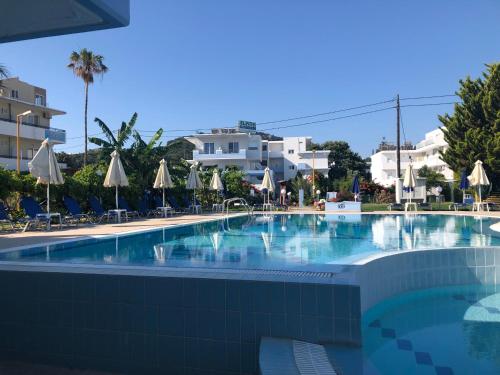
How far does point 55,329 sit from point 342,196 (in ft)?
83.6

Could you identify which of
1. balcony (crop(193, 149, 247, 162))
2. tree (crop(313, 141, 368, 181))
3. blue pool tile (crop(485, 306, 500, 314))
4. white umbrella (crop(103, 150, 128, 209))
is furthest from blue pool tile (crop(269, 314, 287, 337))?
tree (crop(313, 141, 368, 181))

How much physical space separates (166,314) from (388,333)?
3020mm

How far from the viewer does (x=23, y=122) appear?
1506 inches

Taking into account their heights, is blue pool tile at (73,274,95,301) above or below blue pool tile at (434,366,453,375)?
above

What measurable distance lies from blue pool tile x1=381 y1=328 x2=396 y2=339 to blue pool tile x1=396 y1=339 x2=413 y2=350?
14cm

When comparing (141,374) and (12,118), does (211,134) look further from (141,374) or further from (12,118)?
(141,374)

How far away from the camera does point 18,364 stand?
5039mm

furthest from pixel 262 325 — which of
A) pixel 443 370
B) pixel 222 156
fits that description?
pixel 222 156

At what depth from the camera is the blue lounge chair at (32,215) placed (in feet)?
44.1

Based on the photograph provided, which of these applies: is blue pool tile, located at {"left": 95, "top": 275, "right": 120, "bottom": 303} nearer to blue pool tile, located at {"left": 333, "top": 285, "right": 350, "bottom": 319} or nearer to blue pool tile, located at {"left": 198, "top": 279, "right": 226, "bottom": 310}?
blue pool tile, located at {"left": 198, "top": 279, "right": 226, "bottom": 310}

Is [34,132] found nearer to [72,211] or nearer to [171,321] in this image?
[72,211]

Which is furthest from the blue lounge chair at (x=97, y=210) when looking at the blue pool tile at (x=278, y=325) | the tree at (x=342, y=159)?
the tree at (x=342, y=159)

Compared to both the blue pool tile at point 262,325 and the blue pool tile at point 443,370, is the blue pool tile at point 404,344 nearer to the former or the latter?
the blue pool tile at point 443,370

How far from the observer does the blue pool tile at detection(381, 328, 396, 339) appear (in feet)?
17.5
